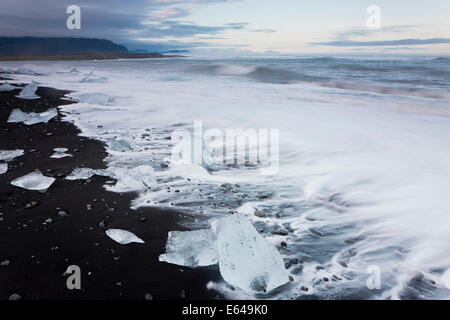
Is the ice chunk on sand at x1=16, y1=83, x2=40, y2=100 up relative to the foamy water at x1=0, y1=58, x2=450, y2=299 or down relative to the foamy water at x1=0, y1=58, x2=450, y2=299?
up

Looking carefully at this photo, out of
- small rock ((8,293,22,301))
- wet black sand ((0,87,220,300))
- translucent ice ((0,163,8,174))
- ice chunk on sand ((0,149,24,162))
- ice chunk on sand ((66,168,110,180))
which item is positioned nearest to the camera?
small rock ((8,293,22,301))

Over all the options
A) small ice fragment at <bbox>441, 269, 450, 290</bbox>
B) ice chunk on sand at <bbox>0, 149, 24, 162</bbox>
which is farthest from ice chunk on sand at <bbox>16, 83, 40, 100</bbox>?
small ice fragment at <bbox>441, 269, 450, 290</bbox>

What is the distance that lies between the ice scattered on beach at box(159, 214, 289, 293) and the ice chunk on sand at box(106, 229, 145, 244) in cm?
32

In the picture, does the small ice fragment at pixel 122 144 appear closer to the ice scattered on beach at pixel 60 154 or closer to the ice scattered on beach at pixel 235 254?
the ice scattered on beach at pixel 60 154

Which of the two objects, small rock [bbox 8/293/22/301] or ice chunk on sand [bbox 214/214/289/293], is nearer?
small rock [bbox 8/293/22/301]

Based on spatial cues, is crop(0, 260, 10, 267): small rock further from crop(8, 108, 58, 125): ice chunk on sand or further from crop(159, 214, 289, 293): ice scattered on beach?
crop(8, 108, 58, 125): ice chunk on sand

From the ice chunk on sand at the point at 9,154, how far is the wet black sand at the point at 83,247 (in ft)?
1.49

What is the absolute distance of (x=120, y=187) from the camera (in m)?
3.84

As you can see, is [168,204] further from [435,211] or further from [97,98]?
[97,98]

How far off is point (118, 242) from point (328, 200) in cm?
222

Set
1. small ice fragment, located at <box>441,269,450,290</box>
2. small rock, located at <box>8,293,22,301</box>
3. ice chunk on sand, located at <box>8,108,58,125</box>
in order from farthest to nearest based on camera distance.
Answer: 1. ice chunk on sand, located at <box>8,108,58,125</box>
2. small ice fragment, located at <box>441,269,450,290</box>
3. small rock, located at <box>8,293,22,301</box>

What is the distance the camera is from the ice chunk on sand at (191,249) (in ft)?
8.36

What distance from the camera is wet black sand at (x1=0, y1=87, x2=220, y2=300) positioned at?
2219 millimetres
